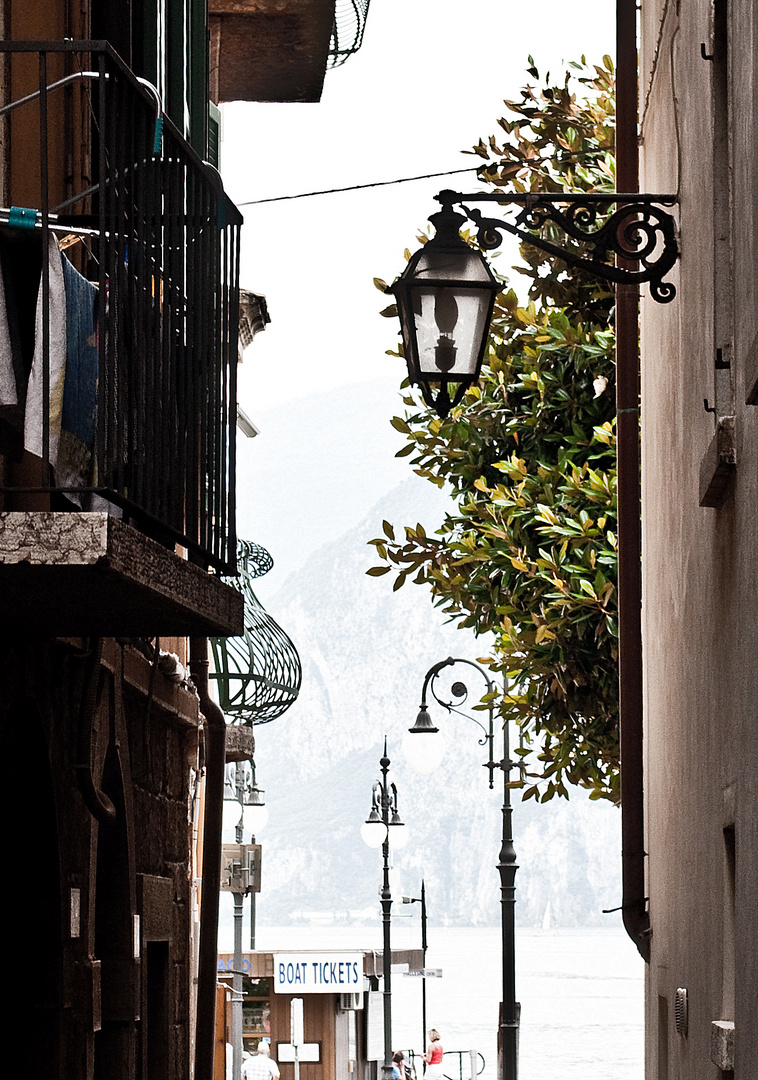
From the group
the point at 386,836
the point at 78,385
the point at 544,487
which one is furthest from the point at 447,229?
the point at 386,836

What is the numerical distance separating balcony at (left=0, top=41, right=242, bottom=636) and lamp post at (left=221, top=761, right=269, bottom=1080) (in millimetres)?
14323

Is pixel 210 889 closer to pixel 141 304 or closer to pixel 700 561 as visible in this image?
pixel 700 561

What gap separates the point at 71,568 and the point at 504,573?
6541 mm

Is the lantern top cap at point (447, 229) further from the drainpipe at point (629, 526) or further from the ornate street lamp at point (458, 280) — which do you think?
the drainpipe at point (629, 526)

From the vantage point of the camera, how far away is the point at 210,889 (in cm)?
963

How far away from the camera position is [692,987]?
714cm

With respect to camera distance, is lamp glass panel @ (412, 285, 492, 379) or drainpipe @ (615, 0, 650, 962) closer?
lamp glass panel @ (412, 285, 492, 379)

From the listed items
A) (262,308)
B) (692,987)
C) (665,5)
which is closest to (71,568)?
(692,987)

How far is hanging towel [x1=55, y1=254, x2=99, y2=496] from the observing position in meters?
5.50

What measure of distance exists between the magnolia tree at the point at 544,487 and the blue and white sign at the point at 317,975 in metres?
13.4

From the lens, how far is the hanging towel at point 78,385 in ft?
18.1

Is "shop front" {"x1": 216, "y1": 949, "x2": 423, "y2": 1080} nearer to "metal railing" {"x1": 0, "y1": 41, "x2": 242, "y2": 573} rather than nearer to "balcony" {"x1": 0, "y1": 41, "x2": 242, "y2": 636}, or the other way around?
"metal railing" {"x1": 0, "y1": 41, "x2": 242, "y2": 573}

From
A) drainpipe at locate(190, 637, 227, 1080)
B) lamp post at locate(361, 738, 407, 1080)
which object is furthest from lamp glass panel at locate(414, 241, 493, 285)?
lamp post at locate(361, 738, 407, 1080)

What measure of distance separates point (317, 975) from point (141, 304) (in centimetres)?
2039
